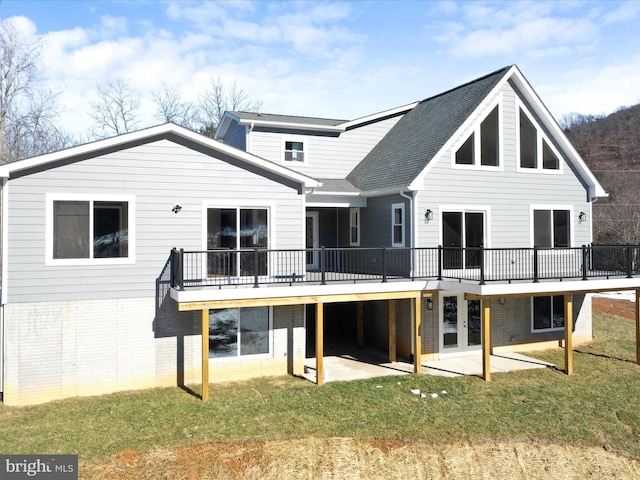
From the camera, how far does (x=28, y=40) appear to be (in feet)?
83.4

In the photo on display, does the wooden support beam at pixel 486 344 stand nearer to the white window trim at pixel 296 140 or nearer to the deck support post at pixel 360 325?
the deck support post at pixel 360 325

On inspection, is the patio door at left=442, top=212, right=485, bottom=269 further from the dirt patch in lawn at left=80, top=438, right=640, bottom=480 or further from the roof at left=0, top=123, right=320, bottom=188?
the dirt patch in lawn at left=80, top=438, right=640, bottom=480

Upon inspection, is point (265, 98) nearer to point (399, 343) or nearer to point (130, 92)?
point (130, 92)

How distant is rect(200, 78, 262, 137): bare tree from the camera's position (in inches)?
1591

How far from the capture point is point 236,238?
44.5 ft

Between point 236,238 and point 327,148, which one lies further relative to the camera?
point 327,148

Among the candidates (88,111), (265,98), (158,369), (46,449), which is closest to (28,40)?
(88,111)

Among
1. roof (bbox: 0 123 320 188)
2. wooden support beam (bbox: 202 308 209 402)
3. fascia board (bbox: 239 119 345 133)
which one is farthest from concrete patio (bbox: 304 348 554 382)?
fascia board (bbox: 239 119 345 133)

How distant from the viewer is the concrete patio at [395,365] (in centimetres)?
1394

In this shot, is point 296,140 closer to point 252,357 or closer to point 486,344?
point 252,357

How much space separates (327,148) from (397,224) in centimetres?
501

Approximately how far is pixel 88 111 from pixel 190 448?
33.9 meters

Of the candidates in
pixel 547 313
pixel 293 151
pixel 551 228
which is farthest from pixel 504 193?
pixel 293 151

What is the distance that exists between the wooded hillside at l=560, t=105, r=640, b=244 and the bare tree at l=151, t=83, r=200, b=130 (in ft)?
108
